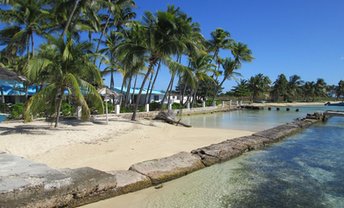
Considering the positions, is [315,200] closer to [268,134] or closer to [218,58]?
[268,134]

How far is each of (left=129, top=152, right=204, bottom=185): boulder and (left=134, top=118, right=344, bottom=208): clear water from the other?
0.77 ft

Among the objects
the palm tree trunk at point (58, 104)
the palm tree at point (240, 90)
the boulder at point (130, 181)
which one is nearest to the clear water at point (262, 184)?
the boulder at point (130, 181)

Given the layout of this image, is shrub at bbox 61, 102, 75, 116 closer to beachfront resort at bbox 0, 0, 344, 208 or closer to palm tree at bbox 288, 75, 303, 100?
beachfront resort at bbox 0, 0, 344, 208

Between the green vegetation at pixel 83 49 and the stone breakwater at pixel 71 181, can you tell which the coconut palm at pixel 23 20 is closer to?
the green vegetation at pixel 83 49

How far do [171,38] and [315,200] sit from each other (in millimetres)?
14075

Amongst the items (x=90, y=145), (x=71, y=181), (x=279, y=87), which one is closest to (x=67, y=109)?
(x=90, y=145)

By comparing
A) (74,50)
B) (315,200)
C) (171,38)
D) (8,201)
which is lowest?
(315,200)

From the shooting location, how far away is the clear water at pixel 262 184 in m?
6.38

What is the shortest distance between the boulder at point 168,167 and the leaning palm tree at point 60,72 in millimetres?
5161

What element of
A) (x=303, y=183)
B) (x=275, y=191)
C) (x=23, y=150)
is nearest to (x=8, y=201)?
(x=23, y=150)

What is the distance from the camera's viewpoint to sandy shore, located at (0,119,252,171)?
28.2 feet

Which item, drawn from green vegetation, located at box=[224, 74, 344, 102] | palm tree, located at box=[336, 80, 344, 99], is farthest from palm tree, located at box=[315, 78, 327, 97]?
palm tree, located at box=[336, 80, 344, 99]

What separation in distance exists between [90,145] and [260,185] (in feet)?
19.8

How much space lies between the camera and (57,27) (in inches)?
885
